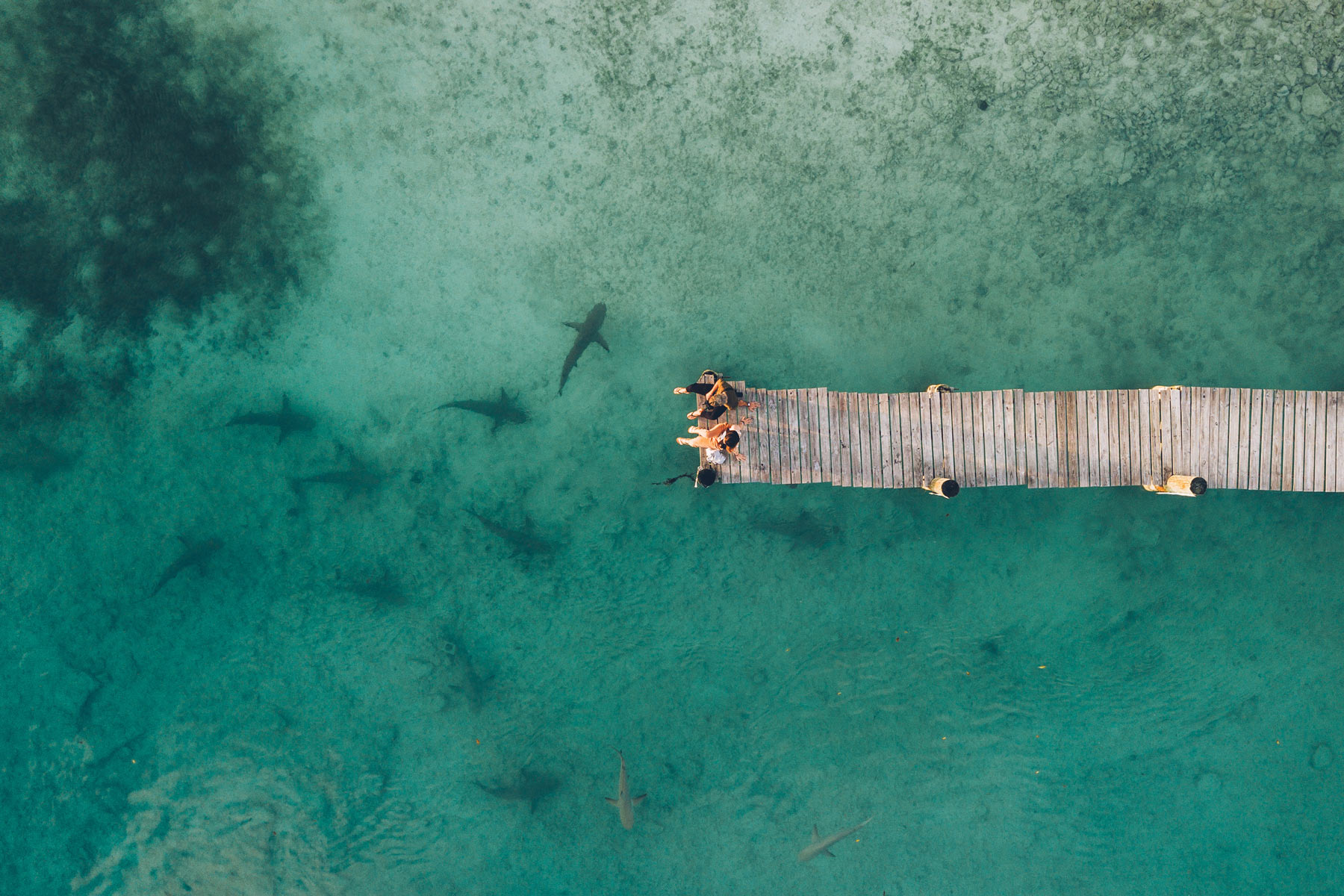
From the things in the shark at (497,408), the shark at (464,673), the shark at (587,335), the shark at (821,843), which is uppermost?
the shark at (587,335)

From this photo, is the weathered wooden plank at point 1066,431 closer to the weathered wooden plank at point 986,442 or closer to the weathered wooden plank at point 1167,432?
the weathered wooden plank at point 986,442


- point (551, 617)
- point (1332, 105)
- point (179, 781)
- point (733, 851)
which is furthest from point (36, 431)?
point (1332, 105)

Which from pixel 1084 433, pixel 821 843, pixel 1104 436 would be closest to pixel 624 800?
pixel 821 843

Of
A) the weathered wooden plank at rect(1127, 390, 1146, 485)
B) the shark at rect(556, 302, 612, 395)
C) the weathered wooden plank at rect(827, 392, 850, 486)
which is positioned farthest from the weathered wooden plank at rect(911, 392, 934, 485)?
the shark at rect(556, 302, 612, 395)

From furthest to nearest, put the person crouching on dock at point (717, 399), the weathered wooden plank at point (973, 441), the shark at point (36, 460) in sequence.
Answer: the shark at point (36, 460) < the weathered wooden plank at point (973, 441) < the person crouching on dock at point (717, 399)

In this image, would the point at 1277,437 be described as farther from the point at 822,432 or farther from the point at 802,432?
the point at 802,432

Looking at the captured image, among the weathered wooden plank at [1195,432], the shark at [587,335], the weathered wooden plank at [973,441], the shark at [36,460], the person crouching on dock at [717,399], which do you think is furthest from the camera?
the shark at [36,460]

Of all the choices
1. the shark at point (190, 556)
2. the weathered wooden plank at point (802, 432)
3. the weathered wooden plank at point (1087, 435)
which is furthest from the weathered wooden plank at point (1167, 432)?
the shark at point (190, 556)
